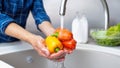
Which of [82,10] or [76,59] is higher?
[82,10]

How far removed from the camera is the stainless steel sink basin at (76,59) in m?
0.93

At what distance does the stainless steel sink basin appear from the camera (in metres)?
0.93

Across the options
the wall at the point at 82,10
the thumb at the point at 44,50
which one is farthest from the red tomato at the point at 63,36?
the wall at the point at 82,10

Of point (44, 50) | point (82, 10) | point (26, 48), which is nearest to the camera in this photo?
point (44, 50)

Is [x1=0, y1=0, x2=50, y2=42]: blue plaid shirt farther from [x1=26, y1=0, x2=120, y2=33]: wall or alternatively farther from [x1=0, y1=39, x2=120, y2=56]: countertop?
[x1=26, y1=0, x2=120, y2=33]: wall

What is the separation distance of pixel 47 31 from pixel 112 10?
0.43 meters

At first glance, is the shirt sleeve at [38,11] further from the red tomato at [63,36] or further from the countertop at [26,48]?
the red tomato at [63,36]

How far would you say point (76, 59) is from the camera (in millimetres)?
1009

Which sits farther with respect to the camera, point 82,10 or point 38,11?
point 82,10

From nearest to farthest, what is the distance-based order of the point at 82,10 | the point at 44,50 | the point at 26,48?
the point at 44,50 < the point at 26,48 < the point at 82,10

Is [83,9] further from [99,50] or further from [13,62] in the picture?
[13,62]

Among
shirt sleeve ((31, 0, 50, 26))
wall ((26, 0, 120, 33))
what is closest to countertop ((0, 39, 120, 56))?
shirt sleeve ((31, 0, 50, 26))

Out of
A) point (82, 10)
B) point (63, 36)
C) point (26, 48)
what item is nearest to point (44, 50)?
point (63, 36)

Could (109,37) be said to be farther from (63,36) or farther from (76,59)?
(63,36)
